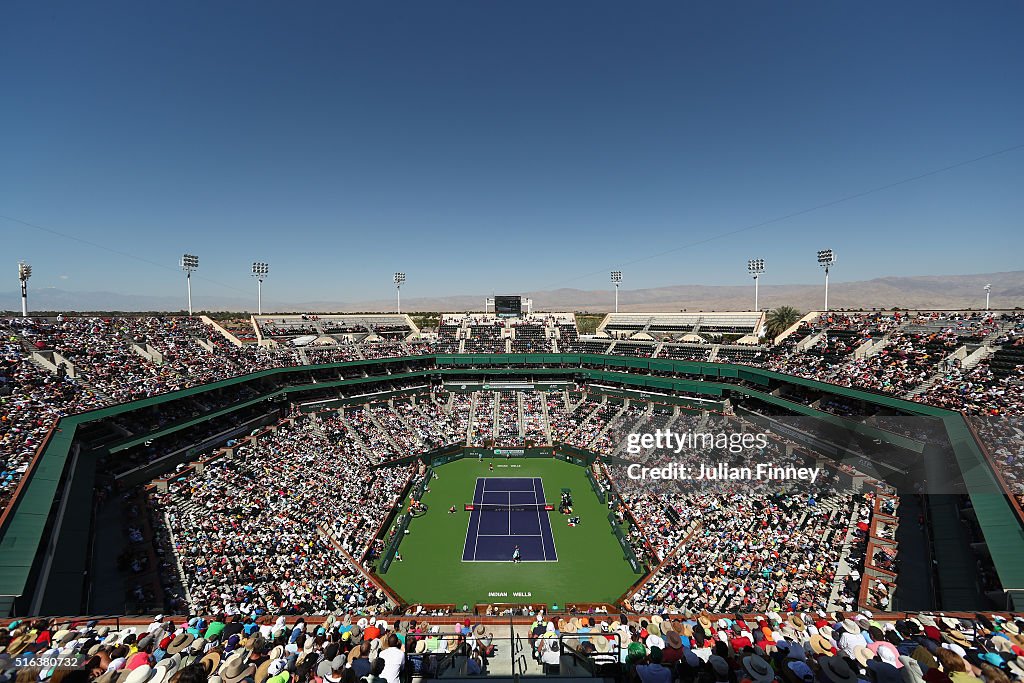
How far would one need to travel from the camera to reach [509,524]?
2838cm

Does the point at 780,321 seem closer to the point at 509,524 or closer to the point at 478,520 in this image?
the point at 509,524

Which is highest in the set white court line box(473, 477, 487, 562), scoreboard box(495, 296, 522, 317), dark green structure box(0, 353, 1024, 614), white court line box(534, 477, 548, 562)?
scoreboard box(495, 296, 522, 317)

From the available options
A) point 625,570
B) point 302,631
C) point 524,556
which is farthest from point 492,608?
point 302,631

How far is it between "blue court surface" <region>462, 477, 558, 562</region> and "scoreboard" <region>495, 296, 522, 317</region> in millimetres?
32882

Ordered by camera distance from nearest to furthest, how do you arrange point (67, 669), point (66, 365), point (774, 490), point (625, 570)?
point (67, 669), point (625, 570), point (774, 490), point (66, 365)

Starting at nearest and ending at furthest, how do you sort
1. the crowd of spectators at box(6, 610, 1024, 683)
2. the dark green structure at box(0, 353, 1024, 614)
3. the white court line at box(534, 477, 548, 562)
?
the crowd of spectators at box(6, 610, 1024, 683), the dark green structure at box(0, 353, 1024, 614), the white court line at box(534, 477, 548, 562)

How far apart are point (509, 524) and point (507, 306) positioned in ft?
134

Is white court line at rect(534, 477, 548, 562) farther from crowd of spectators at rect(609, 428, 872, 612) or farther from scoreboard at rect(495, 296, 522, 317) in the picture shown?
scoreboard at rect(495, 296, 522, 317)

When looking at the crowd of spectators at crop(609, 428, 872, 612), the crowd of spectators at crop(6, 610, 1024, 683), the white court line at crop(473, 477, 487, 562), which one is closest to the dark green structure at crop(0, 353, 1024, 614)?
the crowd of spectators at crop(609, 428, 872, 612)

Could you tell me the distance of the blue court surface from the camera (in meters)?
24.9

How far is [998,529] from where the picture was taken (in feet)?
48.6

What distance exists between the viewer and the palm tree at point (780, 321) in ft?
158

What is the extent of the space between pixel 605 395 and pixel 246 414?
3566cm

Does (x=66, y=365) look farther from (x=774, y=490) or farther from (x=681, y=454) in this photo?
(x=774, y=490)
